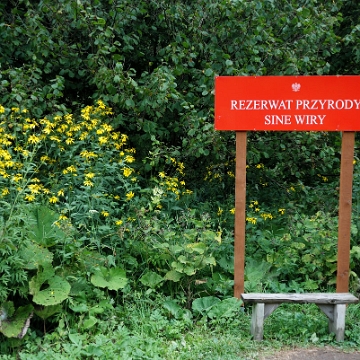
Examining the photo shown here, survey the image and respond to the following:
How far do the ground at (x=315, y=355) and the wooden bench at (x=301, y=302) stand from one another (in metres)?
0.17

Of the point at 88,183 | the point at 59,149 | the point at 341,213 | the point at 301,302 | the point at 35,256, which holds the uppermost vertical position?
the point at 59,149

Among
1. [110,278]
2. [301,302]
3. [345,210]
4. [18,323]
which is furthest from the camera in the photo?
[345,210]

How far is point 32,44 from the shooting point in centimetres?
592

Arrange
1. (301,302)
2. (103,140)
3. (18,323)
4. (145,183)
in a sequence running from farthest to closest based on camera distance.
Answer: (145,183) < (103,140) < (301,302) < (18,323)

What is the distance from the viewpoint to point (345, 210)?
4422 mm

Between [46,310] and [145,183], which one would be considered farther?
[145,183]

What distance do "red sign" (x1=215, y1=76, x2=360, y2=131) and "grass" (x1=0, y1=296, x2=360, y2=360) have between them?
1573mm

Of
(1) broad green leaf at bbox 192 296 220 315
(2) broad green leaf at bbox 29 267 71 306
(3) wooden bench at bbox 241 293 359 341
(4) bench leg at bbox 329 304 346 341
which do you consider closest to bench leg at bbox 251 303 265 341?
(3) wooden bench at bbox 241 293 359 341

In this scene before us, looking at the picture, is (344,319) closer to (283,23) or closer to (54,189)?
(54,189)

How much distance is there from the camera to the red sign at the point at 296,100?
432 cm

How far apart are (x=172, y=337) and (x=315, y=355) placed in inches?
41.3

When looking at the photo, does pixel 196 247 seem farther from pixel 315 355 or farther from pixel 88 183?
pixel 315 355

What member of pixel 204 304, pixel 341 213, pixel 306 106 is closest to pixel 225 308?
pixel 204 304

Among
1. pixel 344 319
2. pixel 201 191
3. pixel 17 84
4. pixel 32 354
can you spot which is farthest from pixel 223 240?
pixel 17 84
